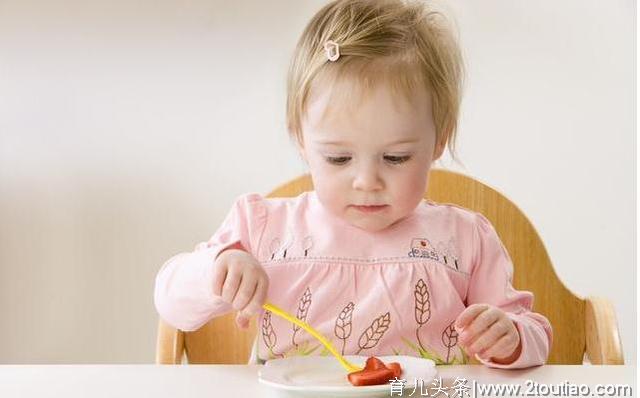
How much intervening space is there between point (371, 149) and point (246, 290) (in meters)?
0.18

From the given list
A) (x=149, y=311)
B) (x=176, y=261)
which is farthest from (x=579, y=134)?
(x=176, y=261)

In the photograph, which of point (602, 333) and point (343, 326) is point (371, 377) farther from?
point (602, 333)

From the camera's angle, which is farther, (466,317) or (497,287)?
(497,287)

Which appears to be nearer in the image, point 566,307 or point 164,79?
point 566,307

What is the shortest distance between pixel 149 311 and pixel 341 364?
1337 mm

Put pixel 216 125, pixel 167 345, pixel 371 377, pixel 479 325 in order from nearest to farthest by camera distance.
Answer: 1. pixel 371 377
2. pixel 479 325
3. pixel 167 345
4. pixel 216 125

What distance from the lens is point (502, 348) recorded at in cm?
91

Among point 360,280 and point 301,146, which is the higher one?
point 301,146

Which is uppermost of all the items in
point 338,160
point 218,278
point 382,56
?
point 382,56

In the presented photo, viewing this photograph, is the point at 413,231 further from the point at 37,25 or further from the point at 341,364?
the point at 37,25

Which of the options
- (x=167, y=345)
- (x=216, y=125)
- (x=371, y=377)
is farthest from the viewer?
(x=216, y=125)

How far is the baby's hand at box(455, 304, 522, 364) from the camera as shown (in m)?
0.90

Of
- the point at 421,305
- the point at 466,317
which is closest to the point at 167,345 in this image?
the point at 421,305

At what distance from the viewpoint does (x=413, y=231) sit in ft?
3.60
